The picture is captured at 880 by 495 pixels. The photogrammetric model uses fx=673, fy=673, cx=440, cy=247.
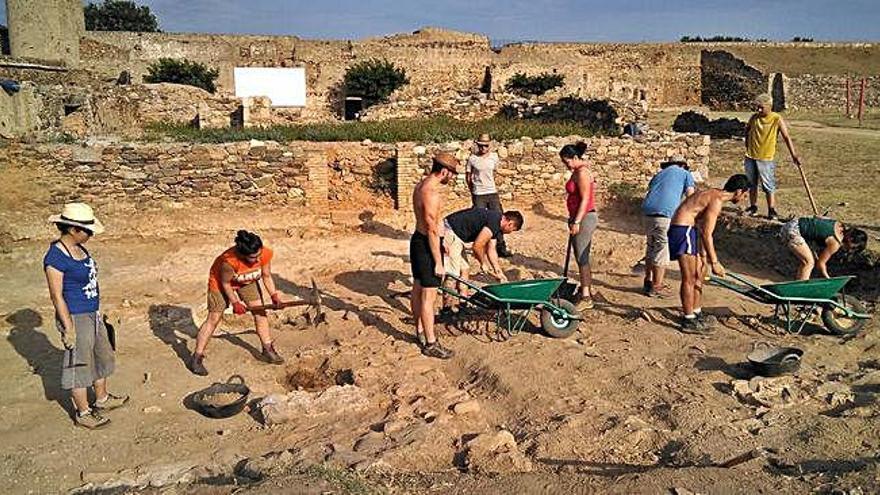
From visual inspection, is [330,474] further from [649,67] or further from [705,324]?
[649,67]

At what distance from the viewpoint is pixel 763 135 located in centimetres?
867

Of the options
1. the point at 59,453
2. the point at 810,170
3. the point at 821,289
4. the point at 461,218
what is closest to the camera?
the point at 59,453

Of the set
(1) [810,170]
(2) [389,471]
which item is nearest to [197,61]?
(1) [810,170]

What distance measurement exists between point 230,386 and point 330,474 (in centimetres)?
221

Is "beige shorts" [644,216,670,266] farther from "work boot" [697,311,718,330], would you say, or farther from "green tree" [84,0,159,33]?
"green tree" [84,0,159,33]

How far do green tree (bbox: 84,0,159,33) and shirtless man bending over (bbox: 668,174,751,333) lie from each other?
173 ft

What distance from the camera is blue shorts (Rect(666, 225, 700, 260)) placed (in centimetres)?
630

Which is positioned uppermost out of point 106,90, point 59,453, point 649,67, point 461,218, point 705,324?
point 649,67

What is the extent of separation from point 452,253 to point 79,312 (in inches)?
133

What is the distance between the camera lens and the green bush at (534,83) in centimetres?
3020

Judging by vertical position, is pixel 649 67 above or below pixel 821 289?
above

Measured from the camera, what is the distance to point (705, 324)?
20.7 ft

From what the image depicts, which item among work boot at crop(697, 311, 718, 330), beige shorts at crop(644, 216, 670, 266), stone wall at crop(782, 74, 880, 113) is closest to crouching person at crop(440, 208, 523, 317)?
beige shorts at crop(644, 216, 670, 266)

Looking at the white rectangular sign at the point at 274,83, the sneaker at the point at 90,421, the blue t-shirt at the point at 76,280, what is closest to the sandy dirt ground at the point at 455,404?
the sneaker at the point at 90,421
